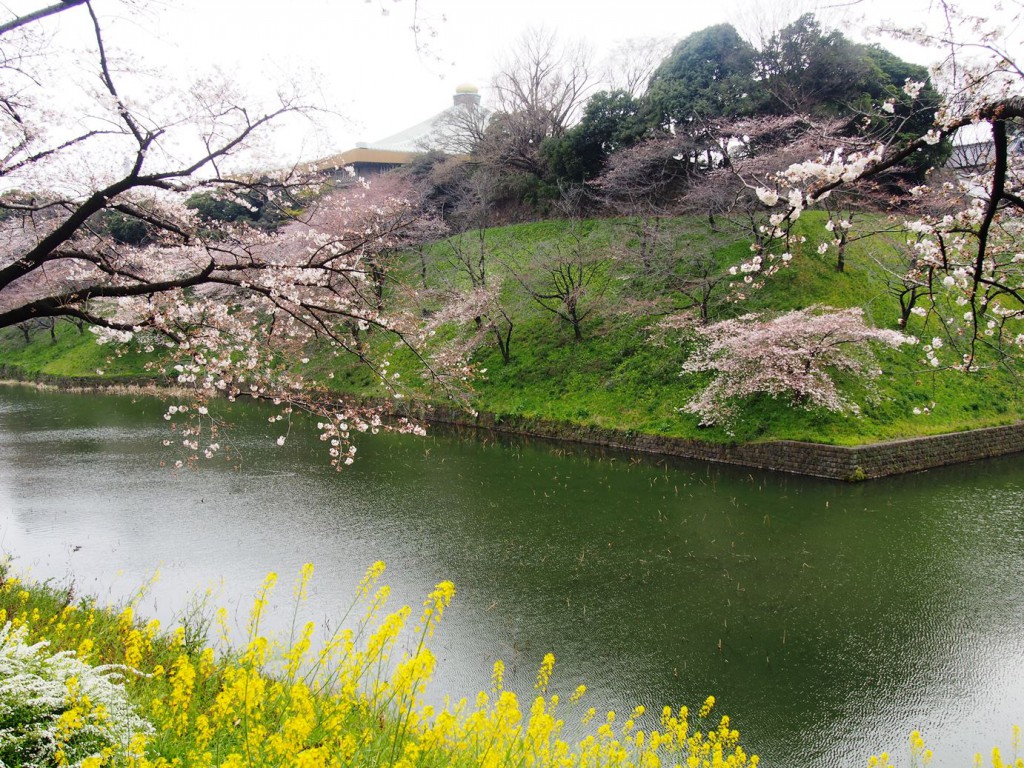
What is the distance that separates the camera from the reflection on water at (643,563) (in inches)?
230

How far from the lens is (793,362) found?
14547 millimetres

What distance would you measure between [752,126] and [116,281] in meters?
18.2

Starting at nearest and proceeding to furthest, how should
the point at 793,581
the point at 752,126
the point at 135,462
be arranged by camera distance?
the point at 793,581 < the point at 135,462 < the point at 752,126

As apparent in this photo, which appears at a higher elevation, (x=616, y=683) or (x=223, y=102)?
(x=223, y=102)

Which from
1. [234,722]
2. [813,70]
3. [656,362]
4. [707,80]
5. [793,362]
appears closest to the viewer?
[234,722]

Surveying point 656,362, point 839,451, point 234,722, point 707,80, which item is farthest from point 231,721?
point 707,80

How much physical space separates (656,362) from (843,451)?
20.9ft

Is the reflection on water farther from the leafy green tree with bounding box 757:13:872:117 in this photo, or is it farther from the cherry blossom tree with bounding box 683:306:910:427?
the leafy green tree with bounding box 757:13:872:117

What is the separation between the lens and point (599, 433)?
16.6 meters

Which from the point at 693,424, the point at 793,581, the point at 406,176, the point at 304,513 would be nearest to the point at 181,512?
the point at 304,513

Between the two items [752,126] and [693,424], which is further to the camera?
[752,126]

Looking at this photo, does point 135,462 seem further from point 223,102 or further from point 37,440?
point 223,102

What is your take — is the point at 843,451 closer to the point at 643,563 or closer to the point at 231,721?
the point at 643,563

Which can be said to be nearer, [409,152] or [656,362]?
[656,362]
